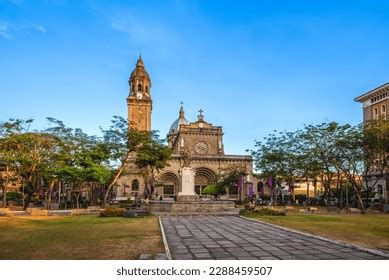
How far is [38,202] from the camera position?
33781mm

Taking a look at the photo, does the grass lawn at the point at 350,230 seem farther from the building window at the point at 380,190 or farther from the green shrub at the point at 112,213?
the building window at the point at 380,190

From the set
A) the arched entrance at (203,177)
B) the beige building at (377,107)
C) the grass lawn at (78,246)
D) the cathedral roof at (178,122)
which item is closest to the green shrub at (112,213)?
the grass lawn at (78,246)

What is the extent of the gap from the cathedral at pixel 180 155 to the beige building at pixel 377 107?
56.9 feet

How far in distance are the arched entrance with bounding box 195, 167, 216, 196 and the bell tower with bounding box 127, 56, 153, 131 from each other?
1046 cm

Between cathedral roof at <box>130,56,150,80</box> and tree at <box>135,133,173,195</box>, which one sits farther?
cathedral roof at <box>130,56,150,80</box>

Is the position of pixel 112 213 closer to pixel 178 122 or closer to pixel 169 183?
pixel 169 183

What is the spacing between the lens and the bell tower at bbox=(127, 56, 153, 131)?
5612 centimetres

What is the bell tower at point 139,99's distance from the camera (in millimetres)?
56125

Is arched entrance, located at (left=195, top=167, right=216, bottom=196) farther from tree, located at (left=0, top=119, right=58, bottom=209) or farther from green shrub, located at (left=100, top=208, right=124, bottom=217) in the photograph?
green shrub, located at (left=100, top=208, right=124, bottom=217)

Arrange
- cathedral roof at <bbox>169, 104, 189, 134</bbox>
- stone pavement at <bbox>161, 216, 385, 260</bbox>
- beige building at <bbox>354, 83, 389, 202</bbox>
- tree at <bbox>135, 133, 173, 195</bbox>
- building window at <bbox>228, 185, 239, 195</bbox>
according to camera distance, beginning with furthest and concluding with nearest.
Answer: cathedral roof at <bbox>169, 104, 189, 134</bbox> → building window at <bbox>228, 185, 239, 195</bbox> → beige building at <bbox>354, 83, 389, 202</bbox> → tree at <bbox>135, 133, 173, 195</bbox> → stone pavement at <bbox>161, 216, 385, 260</bbox>

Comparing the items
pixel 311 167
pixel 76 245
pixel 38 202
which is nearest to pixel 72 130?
pixel 38 202

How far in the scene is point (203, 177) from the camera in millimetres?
56375

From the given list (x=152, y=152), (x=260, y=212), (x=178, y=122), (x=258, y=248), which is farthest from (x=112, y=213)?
(x=178, y=122)

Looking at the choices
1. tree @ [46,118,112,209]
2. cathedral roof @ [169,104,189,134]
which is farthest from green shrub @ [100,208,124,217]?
cathedral roof @ [169,104,189,134]
